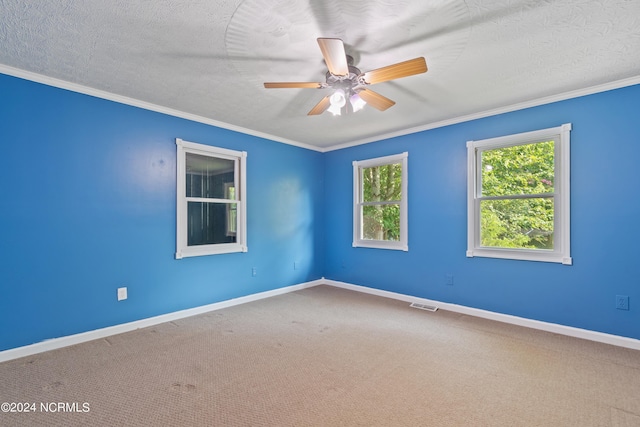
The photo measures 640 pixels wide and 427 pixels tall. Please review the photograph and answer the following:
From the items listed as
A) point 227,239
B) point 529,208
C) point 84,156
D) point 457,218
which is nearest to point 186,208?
point 227,239

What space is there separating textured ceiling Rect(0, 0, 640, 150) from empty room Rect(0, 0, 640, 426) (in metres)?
0.02

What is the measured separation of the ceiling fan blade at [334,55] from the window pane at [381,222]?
2819mm

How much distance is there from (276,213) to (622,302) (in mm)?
4102

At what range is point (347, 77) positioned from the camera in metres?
2.30

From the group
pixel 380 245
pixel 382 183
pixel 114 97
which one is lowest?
pixel 380 245

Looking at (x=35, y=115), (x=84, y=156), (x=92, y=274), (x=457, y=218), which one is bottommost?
(x=92, y=274)

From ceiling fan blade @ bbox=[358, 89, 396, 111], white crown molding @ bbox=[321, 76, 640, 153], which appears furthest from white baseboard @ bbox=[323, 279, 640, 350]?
ceiling fan blade @ bbox=[358, 89, 396, 111]

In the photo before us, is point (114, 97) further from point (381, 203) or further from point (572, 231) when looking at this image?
point (572, 231)

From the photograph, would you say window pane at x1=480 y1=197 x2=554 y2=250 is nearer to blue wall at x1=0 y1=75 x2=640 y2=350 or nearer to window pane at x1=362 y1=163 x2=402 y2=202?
blue wall at x1=0 y1=75 x2=640 y2=350

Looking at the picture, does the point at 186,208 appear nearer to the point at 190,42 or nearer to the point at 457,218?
the point at 190,42

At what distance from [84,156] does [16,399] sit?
2.05 m

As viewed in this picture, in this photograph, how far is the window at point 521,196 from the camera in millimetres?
3158

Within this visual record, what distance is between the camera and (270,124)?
405 cm

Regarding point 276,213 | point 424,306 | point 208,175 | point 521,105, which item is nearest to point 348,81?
point 521,105
